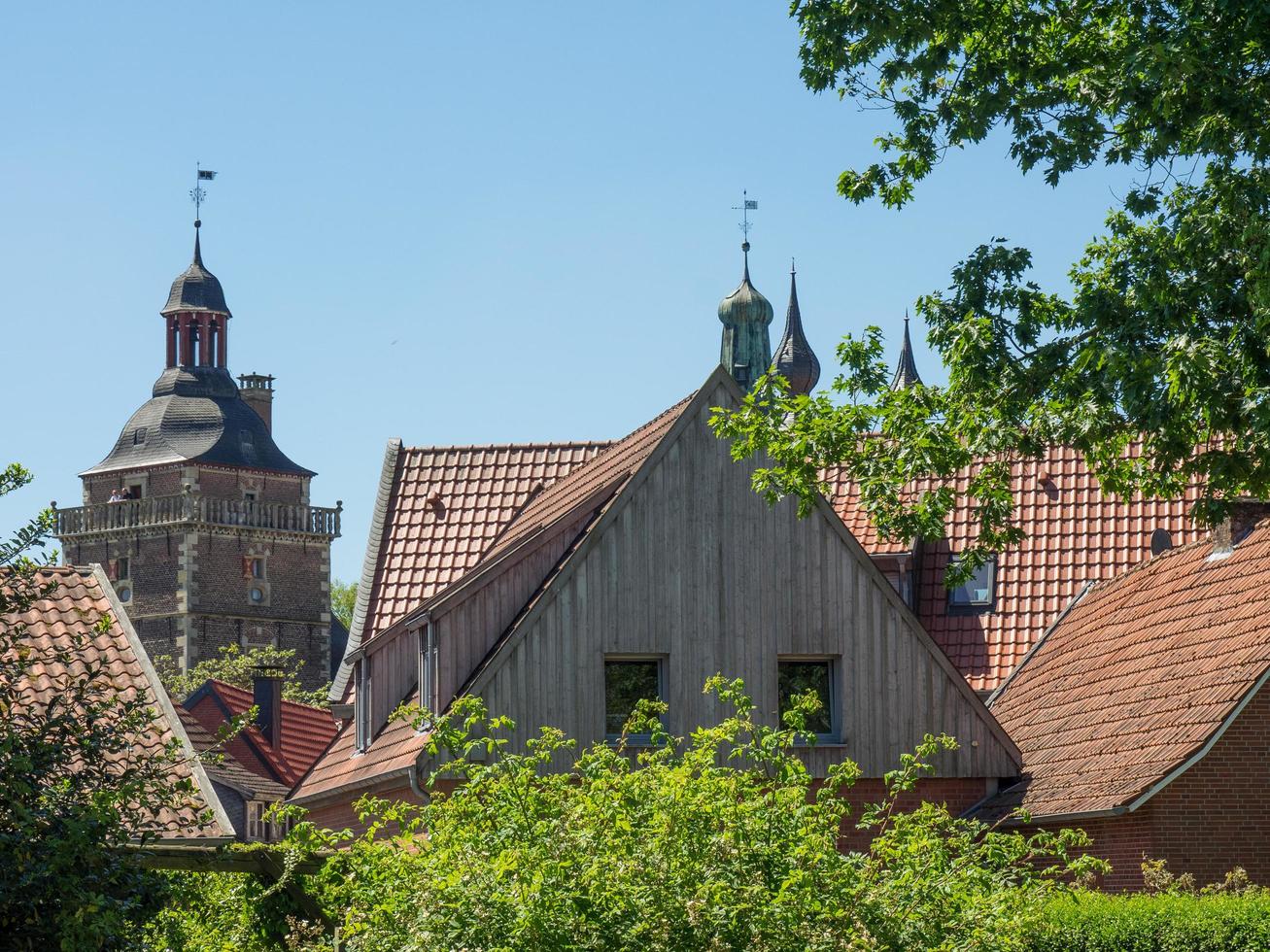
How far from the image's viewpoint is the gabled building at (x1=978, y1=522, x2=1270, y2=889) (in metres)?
21.9

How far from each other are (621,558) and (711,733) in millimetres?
11862

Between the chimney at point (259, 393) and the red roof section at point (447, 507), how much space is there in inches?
3555

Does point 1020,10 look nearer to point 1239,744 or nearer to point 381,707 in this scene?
point 1239,744

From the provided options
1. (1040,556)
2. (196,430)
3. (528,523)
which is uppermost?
(196,430)

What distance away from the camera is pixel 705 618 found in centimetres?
2386

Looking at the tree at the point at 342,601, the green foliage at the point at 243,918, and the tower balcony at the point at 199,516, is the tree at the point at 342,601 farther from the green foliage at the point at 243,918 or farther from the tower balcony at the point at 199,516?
the green foliage at the point at 243,918

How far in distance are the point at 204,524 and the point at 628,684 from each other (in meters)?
88.0

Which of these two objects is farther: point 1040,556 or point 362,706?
point 1040,556

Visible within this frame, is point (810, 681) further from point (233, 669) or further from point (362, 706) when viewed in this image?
point (233, 669)

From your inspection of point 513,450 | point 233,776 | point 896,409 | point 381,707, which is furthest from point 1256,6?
point 233,776

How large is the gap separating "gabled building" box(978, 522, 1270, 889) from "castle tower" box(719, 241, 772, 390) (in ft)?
206

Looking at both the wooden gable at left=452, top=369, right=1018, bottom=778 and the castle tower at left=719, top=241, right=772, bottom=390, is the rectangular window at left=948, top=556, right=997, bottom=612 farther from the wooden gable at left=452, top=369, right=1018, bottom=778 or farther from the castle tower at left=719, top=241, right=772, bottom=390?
the castle tower at left=719, top=241, right=772, bottom=390

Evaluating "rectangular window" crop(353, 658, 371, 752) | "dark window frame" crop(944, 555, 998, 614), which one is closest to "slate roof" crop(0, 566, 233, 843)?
"rectangular window" crop(353, 658, 371, 752)

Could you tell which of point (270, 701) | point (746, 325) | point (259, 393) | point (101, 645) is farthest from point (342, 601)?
point (101, 645)
